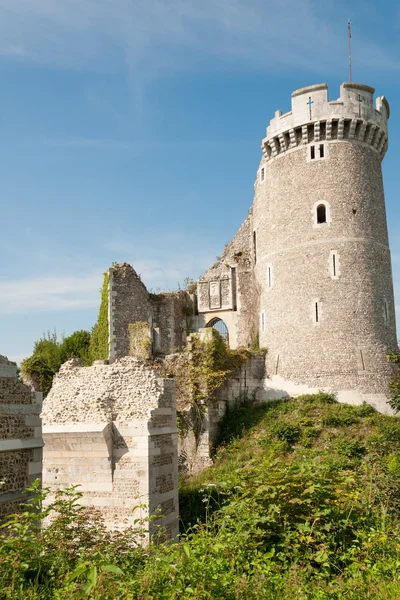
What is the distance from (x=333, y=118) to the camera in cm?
2252

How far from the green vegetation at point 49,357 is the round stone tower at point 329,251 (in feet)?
29.9

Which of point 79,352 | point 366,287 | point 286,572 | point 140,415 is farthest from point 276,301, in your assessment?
point 286,572

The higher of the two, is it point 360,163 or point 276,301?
point 360,163

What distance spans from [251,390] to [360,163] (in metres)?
9.94

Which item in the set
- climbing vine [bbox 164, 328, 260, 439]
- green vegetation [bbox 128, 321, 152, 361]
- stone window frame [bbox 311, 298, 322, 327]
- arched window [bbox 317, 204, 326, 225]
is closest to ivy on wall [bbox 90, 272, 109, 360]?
green vegetation [bbox 128, 321, 152, 361]

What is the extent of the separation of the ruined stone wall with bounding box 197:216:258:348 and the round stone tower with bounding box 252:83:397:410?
1986 mm

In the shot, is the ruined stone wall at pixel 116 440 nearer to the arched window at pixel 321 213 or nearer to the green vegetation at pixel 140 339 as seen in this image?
the green vegetation at pixel 140 339

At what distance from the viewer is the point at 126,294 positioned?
84.1 ft

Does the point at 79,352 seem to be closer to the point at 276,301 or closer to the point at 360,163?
the point at 276,301

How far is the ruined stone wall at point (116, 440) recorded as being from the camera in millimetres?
11383

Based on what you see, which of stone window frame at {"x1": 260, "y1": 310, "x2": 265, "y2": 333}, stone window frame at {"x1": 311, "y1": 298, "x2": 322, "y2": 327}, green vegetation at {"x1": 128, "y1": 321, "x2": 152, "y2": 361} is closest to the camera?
stone window frame at {"x1": 311, "y1": 298, "x2": 322, "y2": 327}

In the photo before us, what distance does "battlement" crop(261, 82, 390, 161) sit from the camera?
74.2 ft

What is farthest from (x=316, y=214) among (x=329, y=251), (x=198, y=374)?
(x=198, y=374)

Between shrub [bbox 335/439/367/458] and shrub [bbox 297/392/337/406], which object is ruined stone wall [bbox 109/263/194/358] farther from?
shrub [bbox 335/439/367/458]
